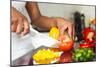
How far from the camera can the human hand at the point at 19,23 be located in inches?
87.0

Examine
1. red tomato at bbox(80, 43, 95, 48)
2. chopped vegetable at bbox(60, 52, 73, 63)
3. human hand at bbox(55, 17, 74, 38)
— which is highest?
human hand at bbox(55, 17, 74, 38)

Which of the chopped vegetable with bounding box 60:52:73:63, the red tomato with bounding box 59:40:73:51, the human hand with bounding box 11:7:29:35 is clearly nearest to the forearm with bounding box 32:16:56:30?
the human hand with bounding box 11:7:29:35

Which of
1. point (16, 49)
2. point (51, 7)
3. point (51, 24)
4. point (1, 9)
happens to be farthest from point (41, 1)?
point (16, 49)

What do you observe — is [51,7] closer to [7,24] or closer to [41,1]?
[41,1]

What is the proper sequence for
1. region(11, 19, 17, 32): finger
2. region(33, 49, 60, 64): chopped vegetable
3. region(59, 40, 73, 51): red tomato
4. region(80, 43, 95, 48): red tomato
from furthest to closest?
region(80, 43, 95, 48): red tomato → region(59, 40, 73, 51): red tomato → region(33, 49, 60, 64): chopped vegetable → region(11, 19, 17, 32): finger

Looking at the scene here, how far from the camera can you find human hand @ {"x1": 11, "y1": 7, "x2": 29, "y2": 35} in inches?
87.0

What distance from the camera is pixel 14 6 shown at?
2.21 m

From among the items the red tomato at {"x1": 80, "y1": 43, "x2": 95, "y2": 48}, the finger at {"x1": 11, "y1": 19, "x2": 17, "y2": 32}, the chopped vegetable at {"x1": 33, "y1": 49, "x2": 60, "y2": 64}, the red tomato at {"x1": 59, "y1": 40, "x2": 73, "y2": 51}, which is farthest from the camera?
the red tomato at {"x1": 80, "y1": 43, "x2": 95, "y2": 48}

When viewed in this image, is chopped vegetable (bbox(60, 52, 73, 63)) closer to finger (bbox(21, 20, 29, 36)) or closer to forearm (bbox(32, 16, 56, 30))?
forearm (bbox(32, 16, 56, 30))

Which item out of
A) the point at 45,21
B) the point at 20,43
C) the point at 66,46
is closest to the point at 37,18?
the point at 45,21

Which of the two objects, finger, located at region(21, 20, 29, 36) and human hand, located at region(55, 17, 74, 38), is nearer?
finger, located at region(21, 20, 29, 36)

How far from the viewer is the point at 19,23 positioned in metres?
2.24

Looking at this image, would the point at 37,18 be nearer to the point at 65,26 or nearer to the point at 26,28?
the point at 26,28

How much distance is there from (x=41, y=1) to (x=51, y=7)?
0.13 metres
